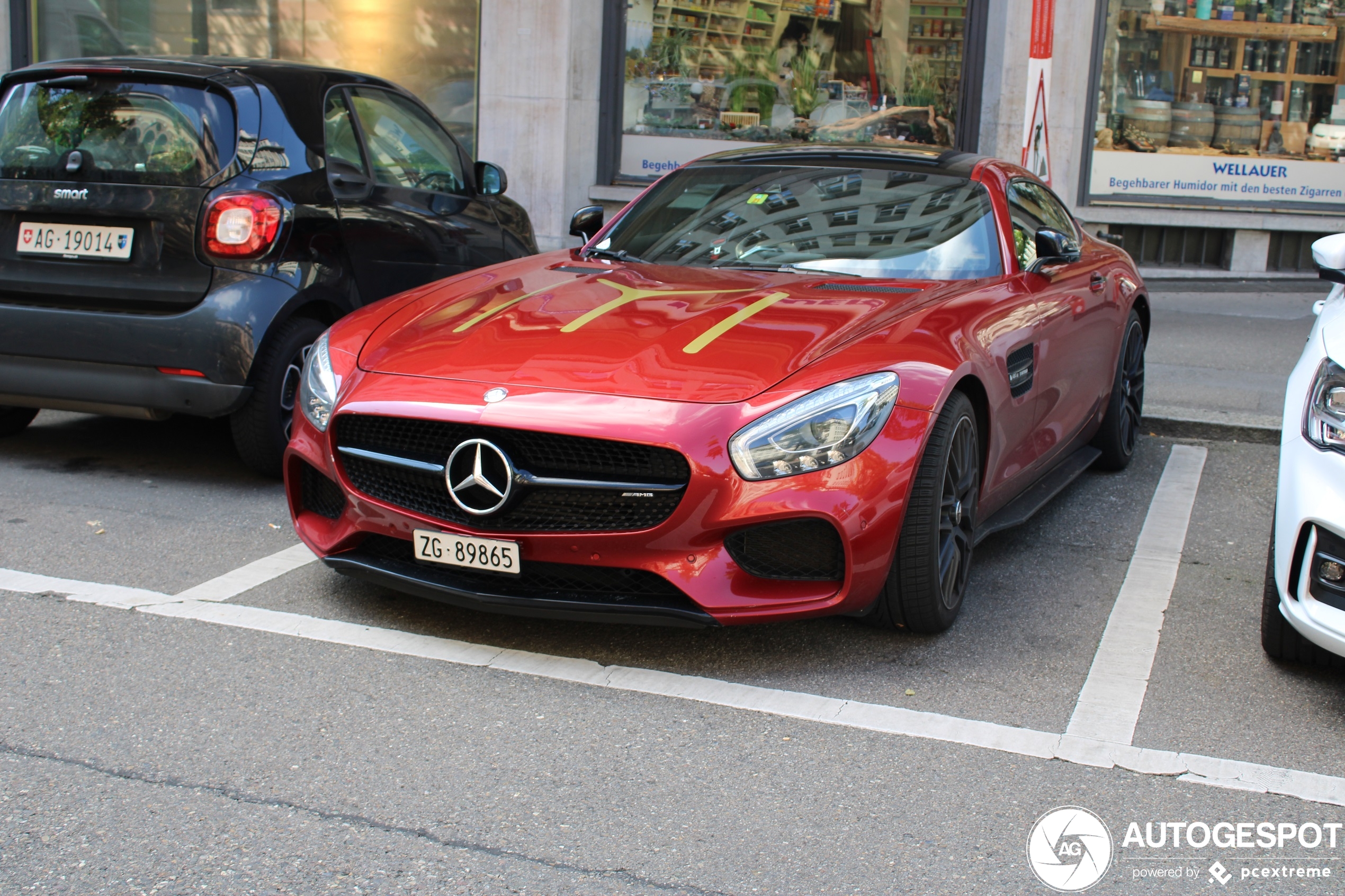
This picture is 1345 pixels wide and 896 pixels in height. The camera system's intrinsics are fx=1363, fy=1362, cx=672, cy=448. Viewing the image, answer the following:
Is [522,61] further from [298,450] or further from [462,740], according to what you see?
[462,740]

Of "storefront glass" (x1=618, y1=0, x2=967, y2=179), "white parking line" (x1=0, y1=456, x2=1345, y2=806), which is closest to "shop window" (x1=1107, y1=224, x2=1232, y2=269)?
"storefront glass" (x1=618, y1=0, x2=967, y2=179)

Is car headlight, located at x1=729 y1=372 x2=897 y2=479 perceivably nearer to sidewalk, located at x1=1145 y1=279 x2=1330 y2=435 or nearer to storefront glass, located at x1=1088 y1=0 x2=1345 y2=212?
sidewalk, located at x1=1145 y1=279 x2=1330 y2=435

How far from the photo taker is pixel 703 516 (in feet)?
11.6

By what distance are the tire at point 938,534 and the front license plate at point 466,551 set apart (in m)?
1.05

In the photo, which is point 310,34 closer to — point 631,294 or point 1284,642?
point 631,294

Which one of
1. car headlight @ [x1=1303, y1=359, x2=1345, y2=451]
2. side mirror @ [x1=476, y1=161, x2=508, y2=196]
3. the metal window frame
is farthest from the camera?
the metal window frame

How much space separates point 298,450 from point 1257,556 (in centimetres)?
349

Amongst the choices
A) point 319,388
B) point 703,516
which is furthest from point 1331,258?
point 319,388

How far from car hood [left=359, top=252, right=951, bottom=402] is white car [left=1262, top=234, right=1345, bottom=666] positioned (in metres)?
1.17

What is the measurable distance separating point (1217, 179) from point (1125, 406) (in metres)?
7.88

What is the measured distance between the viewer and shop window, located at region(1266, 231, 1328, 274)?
43.4 feet

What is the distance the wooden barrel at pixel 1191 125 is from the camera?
42.9ft

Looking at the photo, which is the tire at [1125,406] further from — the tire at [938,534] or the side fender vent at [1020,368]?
the tire at [938,534]

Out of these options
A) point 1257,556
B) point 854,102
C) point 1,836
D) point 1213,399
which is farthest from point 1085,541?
point 854,102
